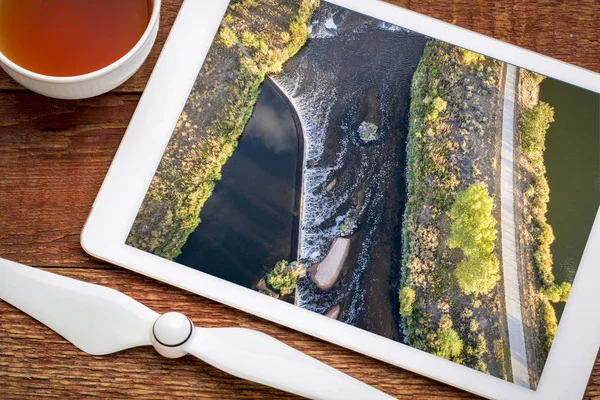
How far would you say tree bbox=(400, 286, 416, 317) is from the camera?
61cm

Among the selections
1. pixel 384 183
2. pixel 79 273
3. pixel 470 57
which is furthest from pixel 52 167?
pixel 470 57

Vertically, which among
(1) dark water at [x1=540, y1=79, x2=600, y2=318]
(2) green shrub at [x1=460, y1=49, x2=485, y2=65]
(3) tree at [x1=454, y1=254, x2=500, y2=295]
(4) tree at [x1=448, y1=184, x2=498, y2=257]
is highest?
(2) green shrub at [x1=460, y1=49, x2=485, y2=65]

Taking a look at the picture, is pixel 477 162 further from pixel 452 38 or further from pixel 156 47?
pixel 156 47

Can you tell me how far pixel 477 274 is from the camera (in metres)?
0.62

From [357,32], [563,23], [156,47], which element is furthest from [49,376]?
[563,23]

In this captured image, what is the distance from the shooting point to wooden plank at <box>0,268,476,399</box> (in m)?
0.59

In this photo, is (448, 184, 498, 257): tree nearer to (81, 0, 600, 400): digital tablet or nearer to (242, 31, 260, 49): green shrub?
(81, 0, 600, 400): digital tablet

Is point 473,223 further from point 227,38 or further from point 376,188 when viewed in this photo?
point 227,38

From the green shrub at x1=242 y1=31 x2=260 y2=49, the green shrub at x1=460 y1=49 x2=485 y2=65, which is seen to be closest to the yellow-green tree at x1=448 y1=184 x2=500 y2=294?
the green shrub at x1=460 y1=49 x2=485 y2=65

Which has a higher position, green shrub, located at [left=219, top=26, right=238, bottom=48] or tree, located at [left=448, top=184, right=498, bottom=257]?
green shrub, located at [left=219, top=26, right=238, bottom=48]

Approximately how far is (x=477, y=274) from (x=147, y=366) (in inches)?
11.9

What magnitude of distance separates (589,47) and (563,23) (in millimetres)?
34

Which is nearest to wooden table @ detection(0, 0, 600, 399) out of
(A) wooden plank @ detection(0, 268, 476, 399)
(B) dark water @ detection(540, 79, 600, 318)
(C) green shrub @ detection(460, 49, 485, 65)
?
(A) wooden plank @ detection(0, 268, 476, 399)

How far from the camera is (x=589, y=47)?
0.67m
